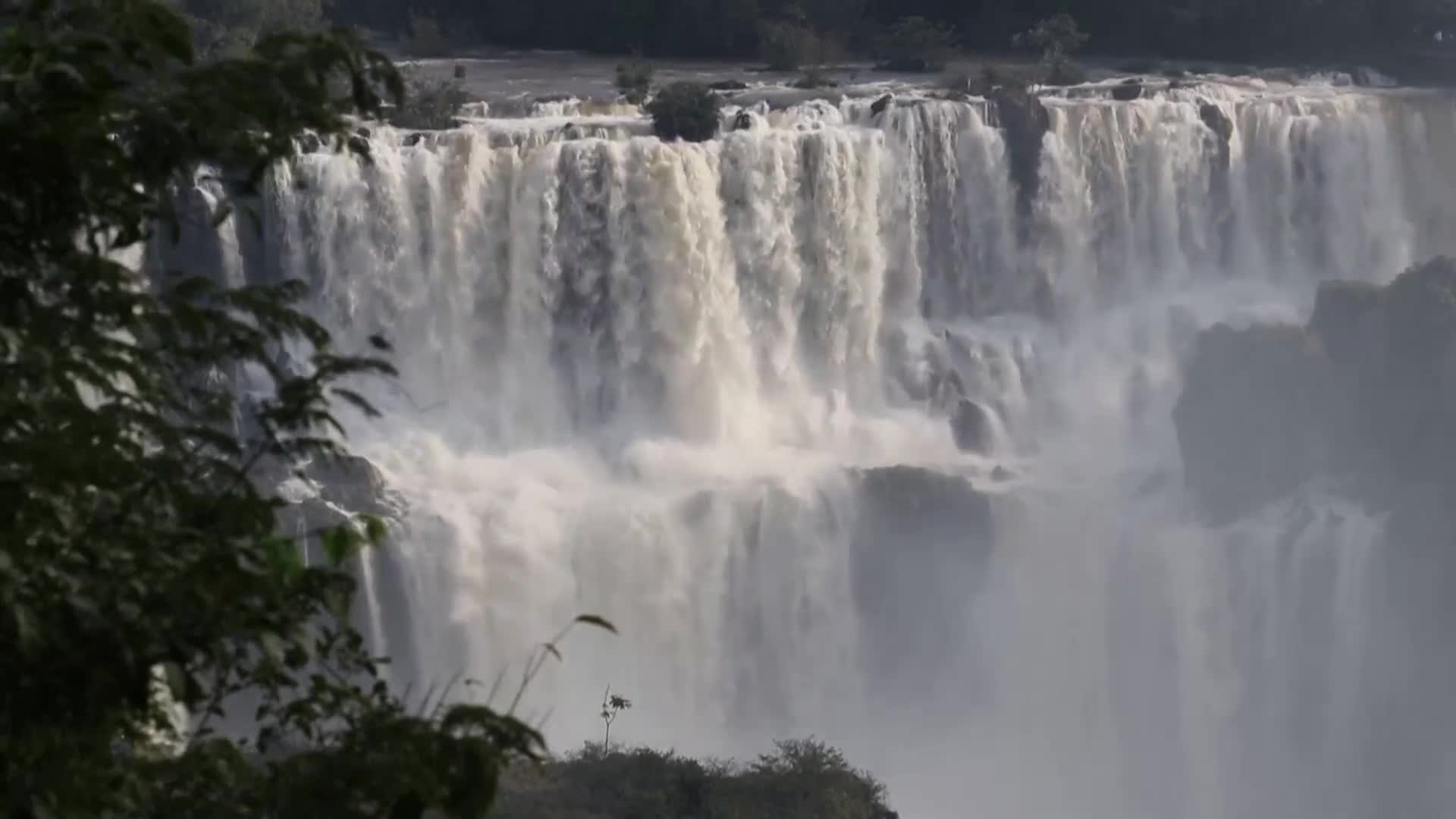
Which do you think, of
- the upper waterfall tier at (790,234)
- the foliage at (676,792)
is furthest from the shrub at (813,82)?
the foliage at (676,792)

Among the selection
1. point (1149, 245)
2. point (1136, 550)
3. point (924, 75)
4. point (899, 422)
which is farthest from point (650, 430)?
point (924, 75)

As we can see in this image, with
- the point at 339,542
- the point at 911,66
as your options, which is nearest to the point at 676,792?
the point at 339,542

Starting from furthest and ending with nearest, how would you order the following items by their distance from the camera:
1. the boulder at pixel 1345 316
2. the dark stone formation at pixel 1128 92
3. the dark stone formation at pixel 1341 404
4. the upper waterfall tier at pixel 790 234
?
the dark stone formation at pixel 1128 92 < the boulder at pixel 1345 316 < the dark stone formation at pixel 1341 404 < the upper waterfall tier at pixel 790 234

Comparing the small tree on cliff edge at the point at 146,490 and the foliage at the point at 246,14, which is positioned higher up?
the foliage at the point at 246,14

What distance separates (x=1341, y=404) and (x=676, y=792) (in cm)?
1381

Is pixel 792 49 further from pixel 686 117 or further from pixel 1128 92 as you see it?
pixel 686 117

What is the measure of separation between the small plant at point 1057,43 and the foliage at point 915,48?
131 centimetres

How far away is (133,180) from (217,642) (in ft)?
3.06

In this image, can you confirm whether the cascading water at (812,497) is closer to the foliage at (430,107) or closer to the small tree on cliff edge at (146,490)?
the foliage at (430,107)

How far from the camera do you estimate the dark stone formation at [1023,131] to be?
28203 mm

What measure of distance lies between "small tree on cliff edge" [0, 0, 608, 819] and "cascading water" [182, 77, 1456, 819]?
1667 centimetres

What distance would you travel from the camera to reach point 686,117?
84.2 feet

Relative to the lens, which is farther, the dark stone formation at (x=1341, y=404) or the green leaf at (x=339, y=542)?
the dark stone formation at (x=1341, y=404)

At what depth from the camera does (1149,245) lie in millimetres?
30219
